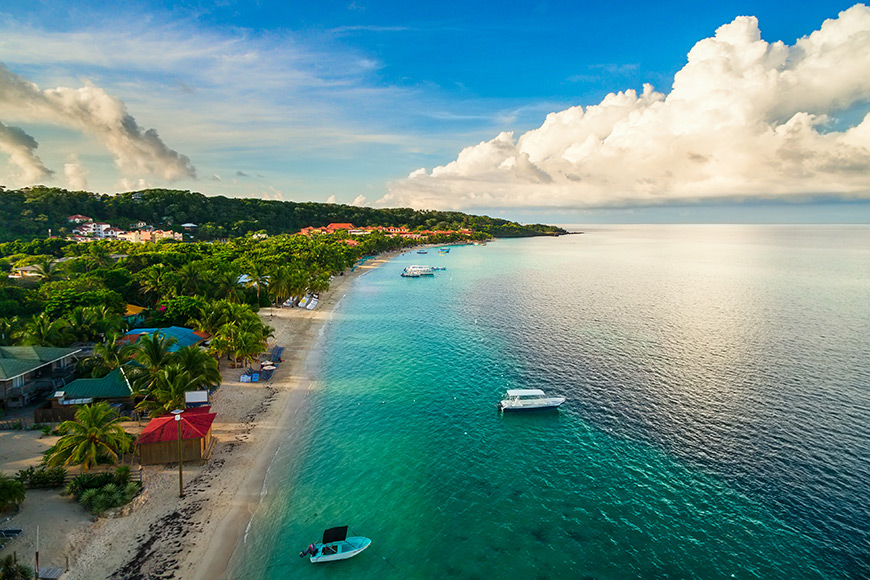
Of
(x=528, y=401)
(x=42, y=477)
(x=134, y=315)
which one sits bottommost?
(x=528, y=401)

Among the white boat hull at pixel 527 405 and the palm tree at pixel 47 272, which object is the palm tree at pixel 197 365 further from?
the palm tree at pixel 47 272

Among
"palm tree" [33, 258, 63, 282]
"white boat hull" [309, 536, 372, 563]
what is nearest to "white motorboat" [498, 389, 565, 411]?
"white boat hull" [309, 536, 372, 563]

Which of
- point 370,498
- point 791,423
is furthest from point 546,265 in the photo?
point 370,498

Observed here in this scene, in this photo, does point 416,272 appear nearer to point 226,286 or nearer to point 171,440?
point 226,286

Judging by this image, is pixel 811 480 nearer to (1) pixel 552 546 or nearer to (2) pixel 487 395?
(1) pixel 552 546

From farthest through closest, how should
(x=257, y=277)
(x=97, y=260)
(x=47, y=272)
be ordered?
(x=97, y=260) < (x=257, y=277) < (x=47, y=272)

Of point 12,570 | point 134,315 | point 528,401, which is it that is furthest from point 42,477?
point 528,401
